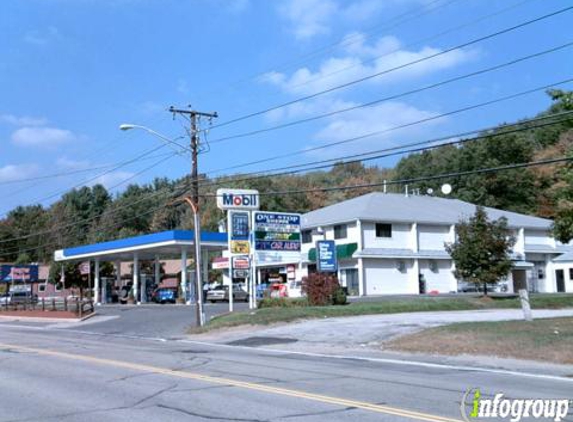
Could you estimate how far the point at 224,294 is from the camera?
167ft

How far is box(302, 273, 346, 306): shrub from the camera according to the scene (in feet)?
116

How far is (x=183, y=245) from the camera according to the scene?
5250cm

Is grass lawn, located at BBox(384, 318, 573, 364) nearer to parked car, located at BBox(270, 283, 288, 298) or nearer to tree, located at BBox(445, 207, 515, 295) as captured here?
tree, located at BBox(445, 207, 515, 295)

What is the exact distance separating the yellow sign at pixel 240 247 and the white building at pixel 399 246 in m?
18.0

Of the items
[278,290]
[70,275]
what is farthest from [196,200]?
[70,275]

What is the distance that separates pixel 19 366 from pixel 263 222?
20428mm

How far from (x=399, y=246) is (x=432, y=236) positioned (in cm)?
386

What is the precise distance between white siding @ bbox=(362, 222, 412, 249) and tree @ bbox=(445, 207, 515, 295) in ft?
38.7

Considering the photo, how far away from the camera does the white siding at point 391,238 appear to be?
173 ft

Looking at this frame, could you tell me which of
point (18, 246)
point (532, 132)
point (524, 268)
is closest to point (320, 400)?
point (524, 268)

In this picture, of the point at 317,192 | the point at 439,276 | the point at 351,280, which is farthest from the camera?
the point at 317,192

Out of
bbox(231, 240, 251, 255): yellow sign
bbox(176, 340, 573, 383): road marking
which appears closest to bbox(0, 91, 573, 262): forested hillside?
bbox(231, 240, 251, 255): yellow sign

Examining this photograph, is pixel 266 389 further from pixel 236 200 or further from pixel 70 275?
pixel 70 275

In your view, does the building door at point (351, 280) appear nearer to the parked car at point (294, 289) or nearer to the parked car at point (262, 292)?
the parked car at point (294, 289)
